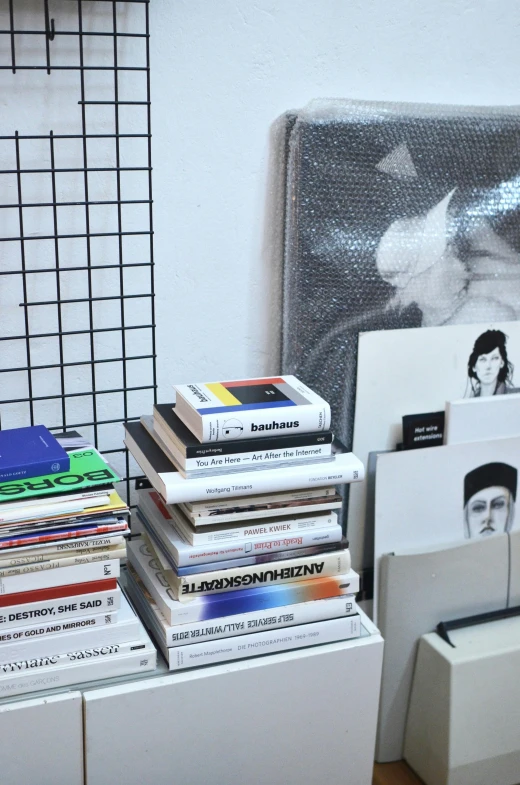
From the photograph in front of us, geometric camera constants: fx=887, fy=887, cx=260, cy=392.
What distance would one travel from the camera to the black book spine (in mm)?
1227

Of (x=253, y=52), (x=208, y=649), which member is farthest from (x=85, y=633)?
(x=253, y=52)

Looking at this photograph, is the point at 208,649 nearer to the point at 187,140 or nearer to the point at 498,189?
the point at 187,140

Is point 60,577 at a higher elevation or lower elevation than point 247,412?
lower

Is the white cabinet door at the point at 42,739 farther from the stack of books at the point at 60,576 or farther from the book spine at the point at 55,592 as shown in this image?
the book spine at the point at 55,592

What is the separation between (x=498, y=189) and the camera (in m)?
1.70

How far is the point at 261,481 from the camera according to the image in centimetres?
125

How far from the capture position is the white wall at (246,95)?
4.90ft

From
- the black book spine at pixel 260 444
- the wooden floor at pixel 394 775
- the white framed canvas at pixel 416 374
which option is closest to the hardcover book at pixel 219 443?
the black book spine at pixel 260 444

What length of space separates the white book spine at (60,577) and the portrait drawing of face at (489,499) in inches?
31.4

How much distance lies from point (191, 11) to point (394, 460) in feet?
2.84

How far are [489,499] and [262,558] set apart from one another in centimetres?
66

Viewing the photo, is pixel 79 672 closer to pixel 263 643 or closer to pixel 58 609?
pixel 58 609

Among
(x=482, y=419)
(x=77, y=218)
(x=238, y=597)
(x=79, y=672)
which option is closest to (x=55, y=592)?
(x=79, y=672)

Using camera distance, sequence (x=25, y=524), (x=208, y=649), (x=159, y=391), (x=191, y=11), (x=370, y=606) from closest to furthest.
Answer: (x=25, y=524) → (x=208, y=649) → (x=191, y=11) → (x=159, y=391) → (x=370, y=606)
